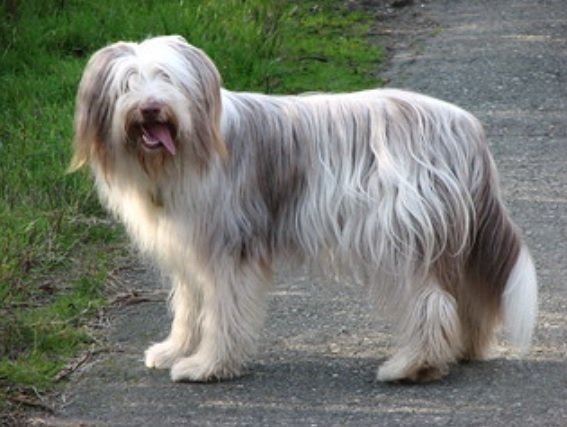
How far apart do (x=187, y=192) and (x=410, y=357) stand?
1.04 m

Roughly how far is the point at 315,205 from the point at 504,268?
76 centimetres

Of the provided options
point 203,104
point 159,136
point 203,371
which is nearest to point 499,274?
point 203,371

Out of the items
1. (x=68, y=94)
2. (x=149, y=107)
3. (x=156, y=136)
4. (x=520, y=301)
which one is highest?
(x=149, y=107)

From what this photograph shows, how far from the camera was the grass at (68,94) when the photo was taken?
695 cm

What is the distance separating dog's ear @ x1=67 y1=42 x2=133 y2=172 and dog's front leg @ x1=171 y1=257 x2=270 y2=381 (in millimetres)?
625

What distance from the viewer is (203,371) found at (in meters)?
6.32

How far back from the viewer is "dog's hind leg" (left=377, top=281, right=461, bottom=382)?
617 cm

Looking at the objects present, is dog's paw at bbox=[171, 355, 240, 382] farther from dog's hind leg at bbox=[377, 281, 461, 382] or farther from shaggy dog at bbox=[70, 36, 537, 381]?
dog's hind leg at bbox=[377, 281, 461, 382]

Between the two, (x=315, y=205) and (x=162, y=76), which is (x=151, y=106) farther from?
(x=315, y=205)

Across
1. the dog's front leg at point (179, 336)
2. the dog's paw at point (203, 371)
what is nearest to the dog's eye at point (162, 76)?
the dog's front leg at point (179, 336)

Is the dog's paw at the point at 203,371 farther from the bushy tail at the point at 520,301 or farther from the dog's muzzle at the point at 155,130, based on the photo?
the bushy tail at the point at 520,301

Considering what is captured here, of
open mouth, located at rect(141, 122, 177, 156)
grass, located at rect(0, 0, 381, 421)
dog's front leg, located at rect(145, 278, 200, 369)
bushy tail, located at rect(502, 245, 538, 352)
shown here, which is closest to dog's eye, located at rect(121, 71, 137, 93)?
open mouth, located at rect(141, 122, 177, 156)

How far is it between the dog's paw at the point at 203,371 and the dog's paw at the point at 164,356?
15 centimetres

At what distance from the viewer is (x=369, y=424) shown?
232 inches
